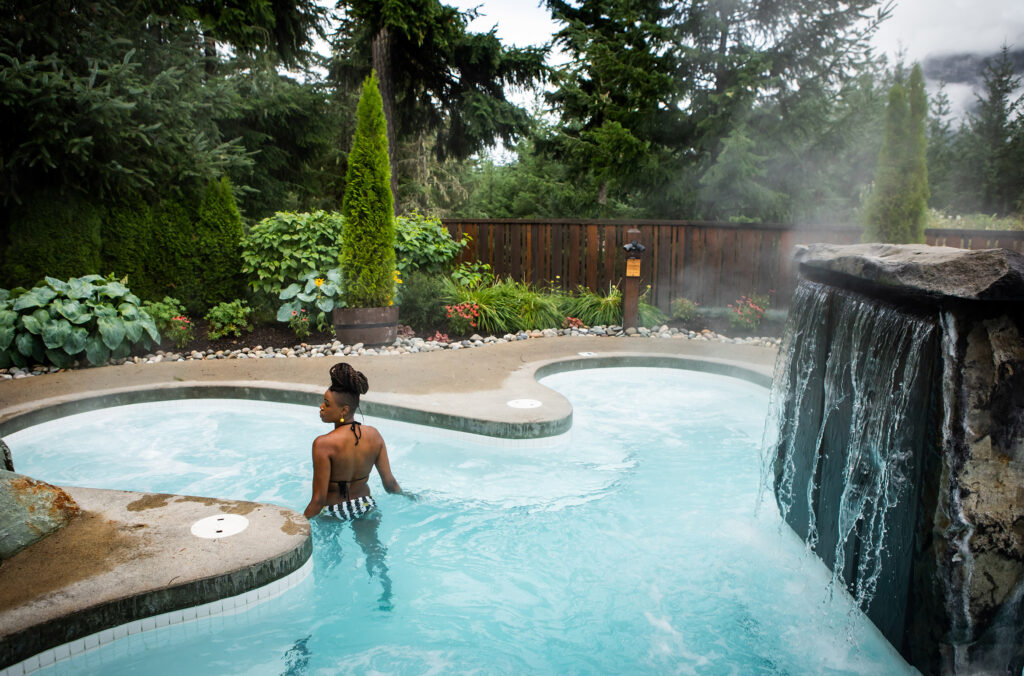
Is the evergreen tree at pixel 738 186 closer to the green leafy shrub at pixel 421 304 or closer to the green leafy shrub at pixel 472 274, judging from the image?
the green leafy shrub at pixel 472 274

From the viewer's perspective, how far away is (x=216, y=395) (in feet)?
18.2

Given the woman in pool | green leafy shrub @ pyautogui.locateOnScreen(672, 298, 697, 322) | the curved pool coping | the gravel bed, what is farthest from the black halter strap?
green leafy shrub @ pyautogui.locateOnScreen(672, 298, 697, 322)

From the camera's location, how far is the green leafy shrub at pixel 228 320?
7902mm

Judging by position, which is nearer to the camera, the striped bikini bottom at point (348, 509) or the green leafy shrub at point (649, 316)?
the striped bikini bottom at point (348, 509)

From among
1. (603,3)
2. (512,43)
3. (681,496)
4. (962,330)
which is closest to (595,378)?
(681,496)

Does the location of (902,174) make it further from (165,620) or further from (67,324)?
(67,324)

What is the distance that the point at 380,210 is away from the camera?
24.7ft

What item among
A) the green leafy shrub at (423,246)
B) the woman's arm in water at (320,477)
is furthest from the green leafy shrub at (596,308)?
the woman's arm in water at (320,477)

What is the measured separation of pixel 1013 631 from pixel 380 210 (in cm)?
687

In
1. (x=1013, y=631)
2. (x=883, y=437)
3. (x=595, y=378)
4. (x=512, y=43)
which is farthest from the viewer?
(x=512, y=43)

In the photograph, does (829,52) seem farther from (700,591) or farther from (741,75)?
(700,591)

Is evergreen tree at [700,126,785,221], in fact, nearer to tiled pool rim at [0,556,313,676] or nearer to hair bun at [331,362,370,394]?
hair bun at [331,362,370,394]

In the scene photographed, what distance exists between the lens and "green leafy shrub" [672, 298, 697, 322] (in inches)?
371

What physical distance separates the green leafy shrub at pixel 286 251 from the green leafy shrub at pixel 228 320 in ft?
1.50
